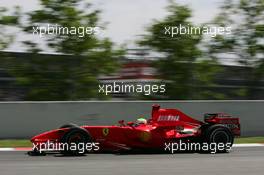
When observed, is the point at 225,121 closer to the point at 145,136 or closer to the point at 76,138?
the point at 145,136

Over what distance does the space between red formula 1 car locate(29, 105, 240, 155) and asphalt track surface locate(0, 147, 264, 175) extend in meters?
0.25

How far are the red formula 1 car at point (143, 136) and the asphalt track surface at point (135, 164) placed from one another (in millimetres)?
247

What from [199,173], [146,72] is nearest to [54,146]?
[199,173]

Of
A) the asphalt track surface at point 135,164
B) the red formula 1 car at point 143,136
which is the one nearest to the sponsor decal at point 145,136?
the red formula 1 car at point 143,136

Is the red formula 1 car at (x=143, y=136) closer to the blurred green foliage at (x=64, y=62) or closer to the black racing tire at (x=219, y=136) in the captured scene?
the black racing tire at (x=219, y=136)

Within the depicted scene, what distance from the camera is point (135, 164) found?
10.0 m

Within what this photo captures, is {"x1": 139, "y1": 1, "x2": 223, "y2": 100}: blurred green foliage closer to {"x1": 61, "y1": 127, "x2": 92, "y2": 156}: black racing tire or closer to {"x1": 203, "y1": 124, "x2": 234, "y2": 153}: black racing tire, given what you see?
{"x1": 203, "y1": 124, "x2": 234, "y2": 153}: black racing tire

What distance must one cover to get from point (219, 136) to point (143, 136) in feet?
5.52

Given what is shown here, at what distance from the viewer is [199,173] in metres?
8.97

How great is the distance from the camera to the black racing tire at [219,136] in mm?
11852

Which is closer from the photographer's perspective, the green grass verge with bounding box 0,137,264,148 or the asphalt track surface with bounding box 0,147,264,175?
the asphalt track surface with bounding box 0,147,264,175

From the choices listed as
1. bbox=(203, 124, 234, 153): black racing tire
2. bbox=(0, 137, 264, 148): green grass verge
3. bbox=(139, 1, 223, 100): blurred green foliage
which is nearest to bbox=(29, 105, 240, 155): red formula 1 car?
bbox=(203, 124, 234, 153): black racing tire

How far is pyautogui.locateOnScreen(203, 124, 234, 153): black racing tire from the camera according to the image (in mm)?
11852

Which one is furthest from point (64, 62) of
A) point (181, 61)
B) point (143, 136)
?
point (143, 136)
